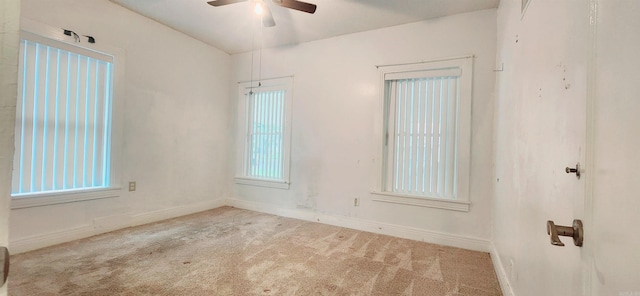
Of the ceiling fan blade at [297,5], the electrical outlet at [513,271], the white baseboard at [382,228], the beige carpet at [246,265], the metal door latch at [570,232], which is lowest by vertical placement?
the beige carpet at [246,265]

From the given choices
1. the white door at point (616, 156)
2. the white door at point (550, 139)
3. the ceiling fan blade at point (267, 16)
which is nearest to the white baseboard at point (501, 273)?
the white door at point (550, 139)

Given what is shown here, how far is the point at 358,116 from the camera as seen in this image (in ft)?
11.3

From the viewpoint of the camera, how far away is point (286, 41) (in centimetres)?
386

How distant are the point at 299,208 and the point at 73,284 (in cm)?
244

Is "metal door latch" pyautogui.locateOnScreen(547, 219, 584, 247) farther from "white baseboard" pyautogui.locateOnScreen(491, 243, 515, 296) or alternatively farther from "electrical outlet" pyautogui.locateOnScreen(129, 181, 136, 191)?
"electrical outlet" pyautogui.locateOnScreen(129, 181, 136, 191)

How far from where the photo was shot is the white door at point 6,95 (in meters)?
0.43

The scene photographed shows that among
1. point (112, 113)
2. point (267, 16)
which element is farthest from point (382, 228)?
point (112, 113)

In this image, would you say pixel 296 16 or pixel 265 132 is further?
pixel 265 132

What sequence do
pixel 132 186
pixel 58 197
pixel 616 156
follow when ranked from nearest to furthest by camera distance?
pixel 616 156 < pixel 58 197 < pixel 132 186

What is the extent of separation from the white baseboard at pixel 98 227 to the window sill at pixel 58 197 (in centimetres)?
27

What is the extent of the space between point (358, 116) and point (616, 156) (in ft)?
9.47

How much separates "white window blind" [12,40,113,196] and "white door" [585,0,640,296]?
3.80 m

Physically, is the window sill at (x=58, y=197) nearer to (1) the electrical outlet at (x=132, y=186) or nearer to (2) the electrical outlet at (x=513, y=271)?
(1) the electrical outlet at (x=132, y=186)

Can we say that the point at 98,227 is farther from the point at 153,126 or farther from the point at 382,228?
the point at 382,228
